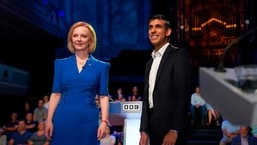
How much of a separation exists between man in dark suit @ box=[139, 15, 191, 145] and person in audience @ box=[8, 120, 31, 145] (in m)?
5.78

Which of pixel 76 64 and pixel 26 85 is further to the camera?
pixel 26 85

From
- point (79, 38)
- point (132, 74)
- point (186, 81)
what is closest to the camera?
point (186, 81)

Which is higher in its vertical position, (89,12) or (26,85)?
(89,12)

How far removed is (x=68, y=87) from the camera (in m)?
2.49

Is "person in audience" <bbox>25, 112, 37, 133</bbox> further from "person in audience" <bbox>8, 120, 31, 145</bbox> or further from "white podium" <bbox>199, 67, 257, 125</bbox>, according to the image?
"white podium" <bbox>199, 67, 257, 125</bbox>

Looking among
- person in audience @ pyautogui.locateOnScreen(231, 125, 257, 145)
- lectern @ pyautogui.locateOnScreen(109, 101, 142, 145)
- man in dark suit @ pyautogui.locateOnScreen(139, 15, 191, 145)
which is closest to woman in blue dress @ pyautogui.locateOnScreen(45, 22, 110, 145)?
man in dark suit @ pyautogui.locateOnScreen(139, 15, 191, 145)

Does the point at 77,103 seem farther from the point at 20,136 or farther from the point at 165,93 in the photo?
the point at 20,136

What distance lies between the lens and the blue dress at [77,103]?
2.44 meters

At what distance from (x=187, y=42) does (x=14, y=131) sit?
6.70 m

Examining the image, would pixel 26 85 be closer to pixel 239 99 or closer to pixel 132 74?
pixel 132 74

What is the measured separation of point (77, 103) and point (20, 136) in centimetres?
579

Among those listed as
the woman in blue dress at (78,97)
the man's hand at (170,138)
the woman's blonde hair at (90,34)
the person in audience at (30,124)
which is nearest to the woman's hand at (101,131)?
the woman in blue dress at (78,97)

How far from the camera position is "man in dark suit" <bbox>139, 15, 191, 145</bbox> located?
7.67 ft

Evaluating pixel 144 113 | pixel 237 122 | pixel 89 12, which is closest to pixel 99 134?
pixel 144 113
